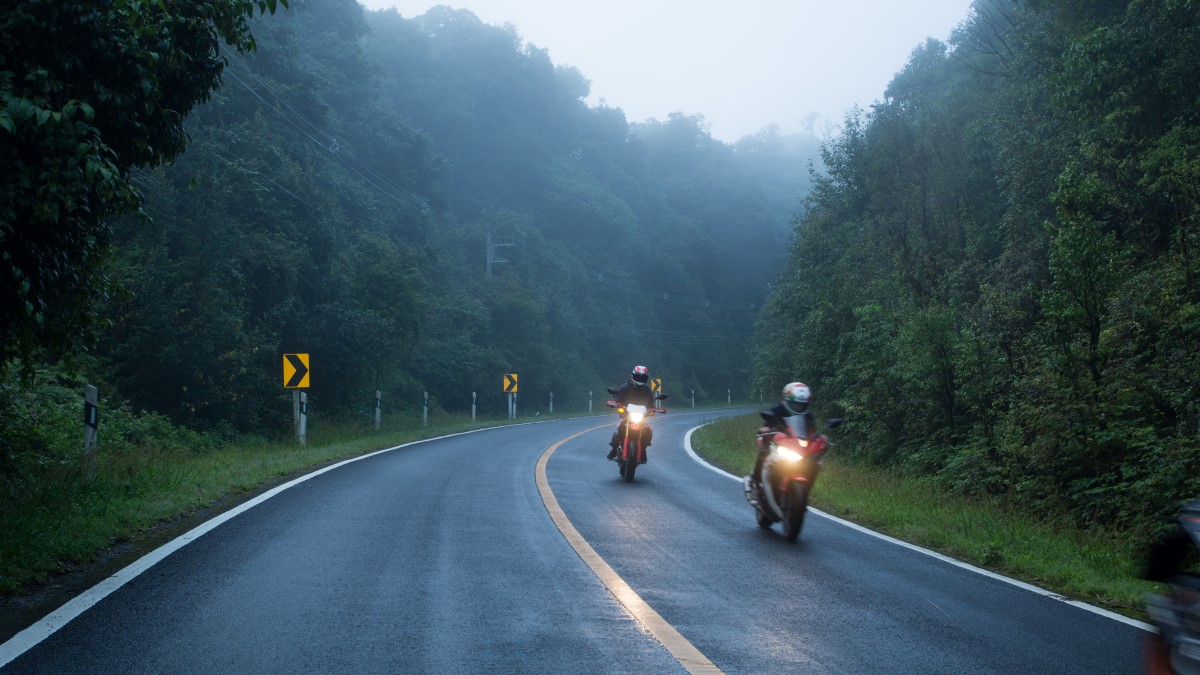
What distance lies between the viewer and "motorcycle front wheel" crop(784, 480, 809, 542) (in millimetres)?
9070

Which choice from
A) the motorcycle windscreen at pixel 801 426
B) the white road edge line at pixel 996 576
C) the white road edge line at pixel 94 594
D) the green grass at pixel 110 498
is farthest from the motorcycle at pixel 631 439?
the white road edge line at pixel 94 594

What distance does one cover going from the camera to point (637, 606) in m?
6.21

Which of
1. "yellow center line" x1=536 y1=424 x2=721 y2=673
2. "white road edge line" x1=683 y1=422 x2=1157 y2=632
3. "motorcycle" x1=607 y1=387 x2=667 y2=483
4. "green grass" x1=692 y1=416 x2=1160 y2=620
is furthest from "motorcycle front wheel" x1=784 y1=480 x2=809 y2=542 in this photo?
"motorcycle" x1=607 y1=387 x2=667 y2=483

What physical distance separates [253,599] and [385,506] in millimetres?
4534

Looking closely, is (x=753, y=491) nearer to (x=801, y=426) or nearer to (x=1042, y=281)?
(x=801, y=426)

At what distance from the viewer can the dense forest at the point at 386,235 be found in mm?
9828

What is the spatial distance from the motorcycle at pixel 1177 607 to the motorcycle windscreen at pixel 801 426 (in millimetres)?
4787

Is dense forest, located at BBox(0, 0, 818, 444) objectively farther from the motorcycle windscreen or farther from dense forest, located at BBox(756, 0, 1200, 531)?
dense forest, located at BBox(756, 0, 1200, 531)

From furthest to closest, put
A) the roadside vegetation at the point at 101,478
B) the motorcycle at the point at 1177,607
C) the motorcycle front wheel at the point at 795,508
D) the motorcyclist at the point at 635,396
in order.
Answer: the motorcyclist at the point at 635,396, the motorcycle front wheel at the point at 795,508, the roadside vegetation at the point at 101,478, the motorcycle at the point at 1177,607

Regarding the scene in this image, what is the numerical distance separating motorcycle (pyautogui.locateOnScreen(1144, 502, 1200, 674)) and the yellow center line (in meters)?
2.00

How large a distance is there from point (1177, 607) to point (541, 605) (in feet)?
11.5

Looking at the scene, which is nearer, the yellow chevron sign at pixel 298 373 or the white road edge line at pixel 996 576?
the white road edge line at pixel 996 576

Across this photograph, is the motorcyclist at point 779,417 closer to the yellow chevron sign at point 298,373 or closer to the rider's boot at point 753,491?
the rider's boot at point 753,491

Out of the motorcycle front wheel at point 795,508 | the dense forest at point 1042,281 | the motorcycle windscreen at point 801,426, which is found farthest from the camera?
the dense forest at point 1042,281
